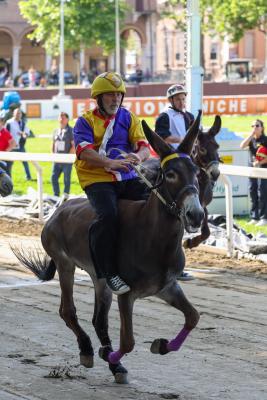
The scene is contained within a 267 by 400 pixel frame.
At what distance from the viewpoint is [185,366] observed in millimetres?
7684

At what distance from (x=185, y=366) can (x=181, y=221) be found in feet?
4.48

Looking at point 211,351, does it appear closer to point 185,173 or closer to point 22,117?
point 185,173

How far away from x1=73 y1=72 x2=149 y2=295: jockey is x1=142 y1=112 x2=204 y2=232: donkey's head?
396 mm

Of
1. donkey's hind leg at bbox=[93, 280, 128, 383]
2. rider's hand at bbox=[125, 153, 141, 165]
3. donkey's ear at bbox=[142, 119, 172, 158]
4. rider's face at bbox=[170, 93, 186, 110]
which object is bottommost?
donkey's hind leg at bbox=[93, 280, 128, 383]

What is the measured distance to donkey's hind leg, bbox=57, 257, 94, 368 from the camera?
24.8 feet

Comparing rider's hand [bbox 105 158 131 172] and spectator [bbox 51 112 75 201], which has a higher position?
rider's hand [bbox 105 158 131 172]

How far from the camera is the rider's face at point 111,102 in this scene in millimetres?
7426

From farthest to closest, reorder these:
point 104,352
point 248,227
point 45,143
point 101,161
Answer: point 45,143 → point 248,227 → point 104,352 → point 101,161

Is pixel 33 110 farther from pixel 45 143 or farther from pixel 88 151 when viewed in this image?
pixel 88 151

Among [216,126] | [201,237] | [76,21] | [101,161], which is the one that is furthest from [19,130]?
[76,21]

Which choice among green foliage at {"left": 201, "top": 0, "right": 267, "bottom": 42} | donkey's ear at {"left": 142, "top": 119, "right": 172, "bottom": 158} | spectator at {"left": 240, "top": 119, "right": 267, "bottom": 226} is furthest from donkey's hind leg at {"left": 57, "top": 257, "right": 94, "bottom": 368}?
Result: green foliage at {"left": 201, "top": 0, "right": 267, "bottom": 42}

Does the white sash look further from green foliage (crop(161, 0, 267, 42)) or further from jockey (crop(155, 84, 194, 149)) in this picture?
green foliage (crop(161, 0, 267, 42))

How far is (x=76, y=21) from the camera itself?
6831 centimetres

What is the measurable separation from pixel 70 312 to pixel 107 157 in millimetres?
1197
